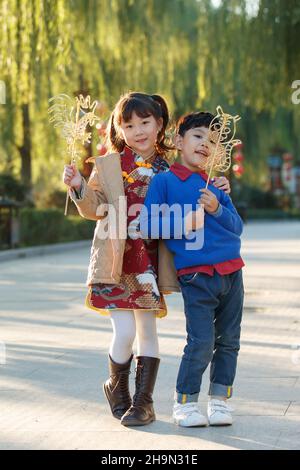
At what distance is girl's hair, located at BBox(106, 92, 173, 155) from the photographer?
5.33 metres

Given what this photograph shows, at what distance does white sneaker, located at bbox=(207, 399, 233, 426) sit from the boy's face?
3.51 feet

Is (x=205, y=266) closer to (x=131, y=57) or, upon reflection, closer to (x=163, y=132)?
(x=163, y=132)

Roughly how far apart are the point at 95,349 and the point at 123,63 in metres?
14.8

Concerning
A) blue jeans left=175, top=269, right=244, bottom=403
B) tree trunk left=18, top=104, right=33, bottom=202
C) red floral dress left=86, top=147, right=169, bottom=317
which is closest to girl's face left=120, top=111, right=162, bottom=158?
red floral dress left=86, top=147, right=169, bottom=317

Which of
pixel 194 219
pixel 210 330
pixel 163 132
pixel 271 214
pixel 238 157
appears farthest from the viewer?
pixel 271 214

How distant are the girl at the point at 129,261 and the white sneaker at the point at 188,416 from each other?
0.46ft

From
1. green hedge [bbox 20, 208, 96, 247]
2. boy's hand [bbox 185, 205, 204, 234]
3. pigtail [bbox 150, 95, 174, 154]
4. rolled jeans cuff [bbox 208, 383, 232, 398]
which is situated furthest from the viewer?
green hedge [bbox 20, 208, 96, 247]

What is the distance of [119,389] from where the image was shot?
532 centimetres

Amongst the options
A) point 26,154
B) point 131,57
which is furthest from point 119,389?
point 26,154

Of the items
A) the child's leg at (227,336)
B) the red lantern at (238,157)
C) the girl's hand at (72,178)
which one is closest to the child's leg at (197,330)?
the child's leg at (227,336)

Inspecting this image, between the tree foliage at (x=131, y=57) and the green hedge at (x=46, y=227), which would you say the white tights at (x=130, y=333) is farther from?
the green hedge at (x=46, y=227)

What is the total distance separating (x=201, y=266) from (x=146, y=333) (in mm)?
440

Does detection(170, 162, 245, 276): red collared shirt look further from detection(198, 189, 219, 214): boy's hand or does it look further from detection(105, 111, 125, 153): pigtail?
detection(105, 111, 125, 153): pigtail

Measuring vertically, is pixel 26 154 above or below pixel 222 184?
below
